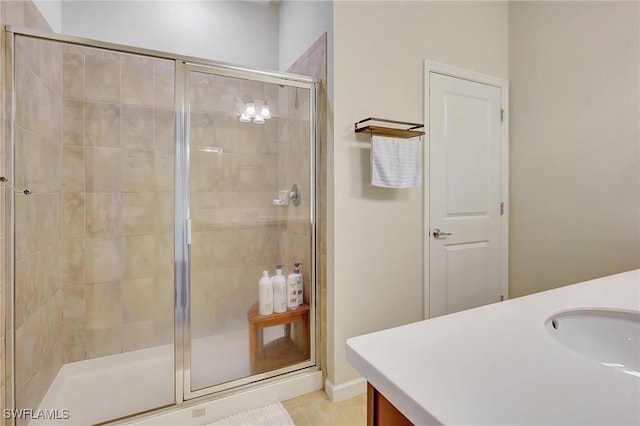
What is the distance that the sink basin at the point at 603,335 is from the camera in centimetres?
88

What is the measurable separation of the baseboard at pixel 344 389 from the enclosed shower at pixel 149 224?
0.50 feet

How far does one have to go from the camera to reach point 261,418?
5.46ft

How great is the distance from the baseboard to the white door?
0.65 m

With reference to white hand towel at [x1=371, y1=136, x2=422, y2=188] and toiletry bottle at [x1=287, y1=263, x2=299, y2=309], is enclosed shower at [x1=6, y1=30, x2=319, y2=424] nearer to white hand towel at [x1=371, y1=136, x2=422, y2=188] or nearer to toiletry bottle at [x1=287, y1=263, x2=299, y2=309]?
toiletry bottle at [x1=287, y1=263, x2=299, y2=309]

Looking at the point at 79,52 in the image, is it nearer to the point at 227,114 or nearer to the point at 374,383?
the point at 227,114

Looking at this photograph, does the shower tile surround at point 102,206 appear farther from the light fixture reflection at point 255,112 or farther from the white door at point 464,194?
the white door at point 464,194

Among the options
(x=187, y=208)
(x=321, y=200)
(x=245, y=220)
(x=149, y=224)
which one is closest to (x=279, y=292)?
(x=245, y=220)

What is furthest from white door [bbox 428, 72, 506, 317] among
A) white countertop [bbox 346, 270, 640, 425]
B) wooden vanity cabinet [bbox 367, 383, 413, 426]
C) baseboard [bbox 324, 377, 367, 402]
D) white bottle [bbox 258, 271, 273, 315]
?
wooden vanity cabinet [bbox 367, 383, 413, 426]

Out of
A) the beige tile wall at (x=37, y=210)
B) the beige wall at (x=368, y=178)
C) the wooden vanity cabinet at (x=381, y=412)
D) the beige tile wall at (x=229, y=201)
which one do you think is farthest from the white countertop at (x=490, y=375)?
the beige tile wall at (x=37, y=210)

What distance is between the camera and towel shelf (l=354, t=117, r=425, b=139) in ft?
5.82

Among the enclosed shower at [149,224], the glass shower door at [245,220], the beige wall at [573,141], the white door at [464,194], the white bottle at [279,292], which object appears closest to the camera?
the enclosed shower at [149,224]

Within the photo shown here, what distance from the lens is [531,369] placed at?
61 cm

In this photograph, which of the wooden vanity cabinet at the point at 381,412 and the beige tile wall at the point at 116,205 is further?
the beige tile wall at the point at 116,205

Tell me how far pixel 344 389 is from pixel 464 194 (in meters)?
1.50
